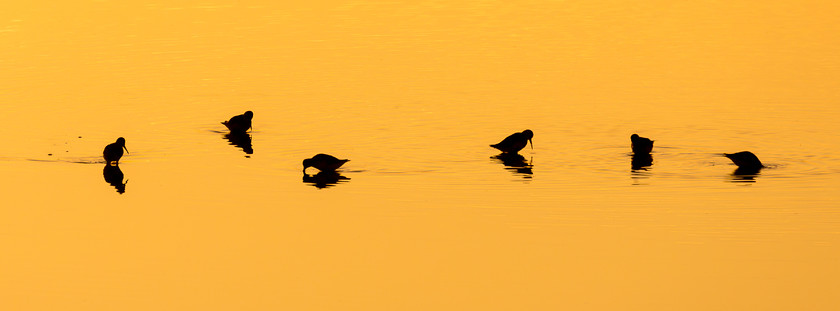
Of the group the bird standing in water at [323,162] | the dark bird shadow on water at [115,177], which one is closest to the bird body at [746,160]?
the bird standing in water at [323,162]

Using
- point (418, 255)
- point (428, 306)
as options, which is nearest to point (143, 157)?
point (418, 255)

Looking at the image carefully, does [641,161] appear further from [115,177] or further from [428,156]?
[115,177]

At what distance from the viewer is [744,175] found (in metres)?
22.9

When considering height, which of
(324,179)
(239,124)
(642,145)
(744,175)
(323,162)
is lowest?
(324,179)

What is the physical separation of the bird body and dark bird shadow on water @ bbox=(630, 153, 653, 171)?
1.37 metres

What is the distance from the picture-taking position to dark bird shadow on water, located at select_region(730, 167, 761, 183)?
73.5 feet

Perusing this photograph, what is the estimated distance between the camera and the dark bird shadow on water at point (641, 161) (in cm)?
2378

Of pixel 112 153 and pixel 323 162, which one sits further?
pixel 112 153

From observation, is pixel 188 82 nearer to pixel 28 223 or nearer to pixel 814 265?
pixel 28 223

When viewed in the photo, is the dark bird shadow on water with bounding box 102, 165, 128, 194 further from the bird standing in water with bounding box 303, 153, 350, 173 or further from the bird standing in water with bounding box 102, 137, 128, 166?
the bird standing in water with bounding box 303, 153, 350, 173

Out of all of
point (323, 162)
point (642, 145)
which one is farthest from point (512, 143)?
point (323, 162)

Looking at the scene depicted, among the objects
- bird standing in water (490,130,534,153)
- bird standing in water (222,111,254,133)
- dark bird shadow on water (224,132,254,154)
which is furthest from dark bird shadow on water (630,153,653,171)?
bird standing in water (222,111,254,133)

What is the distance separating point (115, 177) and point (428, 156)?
519 cm

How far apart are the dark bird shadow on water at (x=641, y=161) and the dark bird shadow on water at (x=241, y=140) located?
6.67 metres
